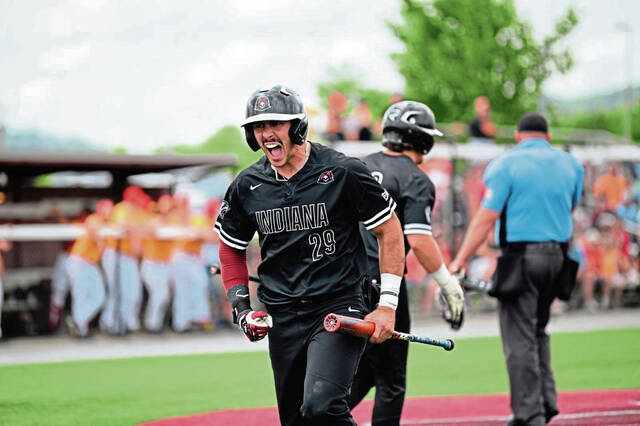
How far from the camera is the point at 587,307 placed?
17.7 m

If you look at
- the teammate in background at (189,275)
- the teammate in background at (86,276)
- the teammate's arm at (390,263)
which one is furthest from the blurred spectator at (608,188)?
the teammate's arm at (390,263)

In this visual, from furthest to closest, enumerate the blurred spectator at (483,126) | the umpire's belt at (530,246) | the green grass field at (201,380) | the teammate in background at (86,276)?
1. the blurred spectator at (483,126)
2. the teammate in background at (86,276)
3. the green grass field at (201,380)
4. the umpire's belt at (530,246)

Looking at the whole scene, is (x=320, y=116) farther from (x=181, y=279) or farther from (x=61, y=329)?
(x=61, y=329)

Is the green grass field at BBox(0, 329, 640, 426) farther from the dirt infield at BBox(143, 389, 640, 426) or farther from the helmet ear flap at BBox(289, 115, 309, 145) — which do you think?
the helmet ear flap at BBox(289, 115, 309, 145)

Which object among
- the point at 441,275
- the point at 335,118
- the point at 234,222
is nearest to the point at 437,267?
the point at 441,275

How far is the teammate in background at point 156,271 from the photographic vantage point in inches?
560

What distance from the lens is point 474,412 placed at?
7781 millimetres

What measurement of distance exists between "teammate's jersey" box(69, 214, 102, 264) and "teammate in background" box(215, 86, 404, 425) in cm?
942

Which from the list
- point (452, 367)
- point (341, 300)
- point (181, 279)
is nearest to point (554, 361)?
point (452, 367)

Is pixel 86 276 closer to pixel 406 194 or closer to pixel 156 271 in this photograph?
pixel 156 271

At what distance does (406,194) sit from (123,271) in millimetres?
9031

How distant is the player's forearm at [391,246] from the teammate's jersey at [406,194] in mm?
893

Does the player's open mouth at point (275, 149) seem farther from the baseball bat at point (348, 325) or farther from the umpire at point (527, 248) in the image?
the umpire at point (527, 248)

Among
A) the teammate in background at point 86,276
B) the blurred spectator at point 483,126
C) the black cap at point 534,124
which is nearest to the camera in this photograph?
the black cap at point 534,124
